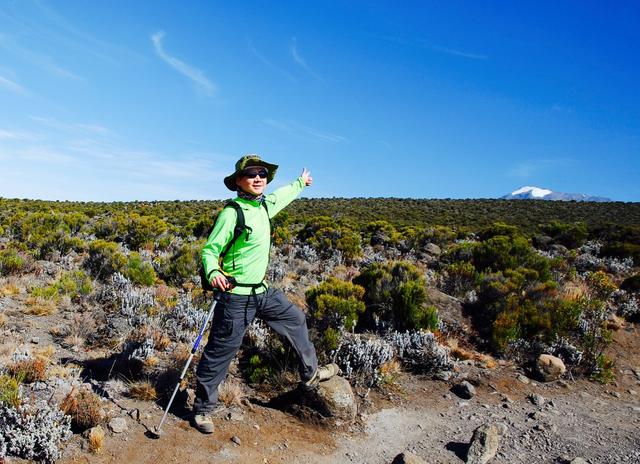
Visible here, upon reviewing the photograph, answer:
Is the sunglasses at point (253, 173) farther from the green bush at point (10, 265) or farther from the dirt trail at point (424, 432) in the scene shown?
the green bush at point (10, 265)

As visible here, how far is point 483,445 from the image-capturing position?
152 inches

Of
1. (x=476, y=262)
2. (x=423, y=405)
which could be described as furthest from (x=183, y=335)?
(x=476, y=262)

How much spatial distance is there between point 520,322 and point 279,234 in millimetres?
10177

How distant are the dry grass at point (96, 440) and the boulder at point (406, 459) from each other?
7.94 ft

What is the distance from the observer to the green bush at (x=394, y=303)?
21.0ft

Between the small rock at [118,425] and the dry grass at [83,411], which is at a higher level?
the dry grass at [83,411]

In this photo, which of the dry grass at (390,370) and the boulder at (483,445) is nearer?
the boulder at (483,445)

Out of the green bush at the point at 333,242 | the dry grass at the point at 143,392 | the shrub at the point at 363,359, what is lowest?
the dry grass at the point at 143,392

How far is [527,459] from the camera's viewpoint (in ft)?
12.7

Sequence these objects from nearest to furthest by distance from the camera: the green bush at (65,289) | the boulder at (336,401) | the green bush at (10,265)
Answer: the boulder at (336,401) < the green bush at (65,289) < the green bush at (10,265)

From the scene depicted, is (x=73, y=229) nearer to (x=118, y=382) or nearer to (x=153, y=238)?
(x=153, y=238)

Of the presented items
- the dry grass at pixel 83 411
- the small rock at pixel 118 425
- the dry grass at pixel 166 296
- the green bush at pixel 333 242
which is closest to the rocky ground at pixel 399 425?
the small rock at pixel 118 425

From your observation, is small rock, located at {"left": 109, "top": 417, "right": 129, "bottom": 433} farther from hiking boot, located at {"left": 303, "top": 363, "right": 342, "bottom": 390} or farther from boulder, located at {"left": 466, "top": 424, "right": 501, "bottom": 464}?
boulder, located at {"left": 466, "top": 424, "right": 501, "bottom": 464}

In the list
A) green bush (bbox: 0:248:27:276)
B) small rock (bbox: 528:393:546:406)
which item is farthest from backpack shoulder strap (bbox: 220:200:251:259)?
green bush (bbox: 0:248:27:276)
